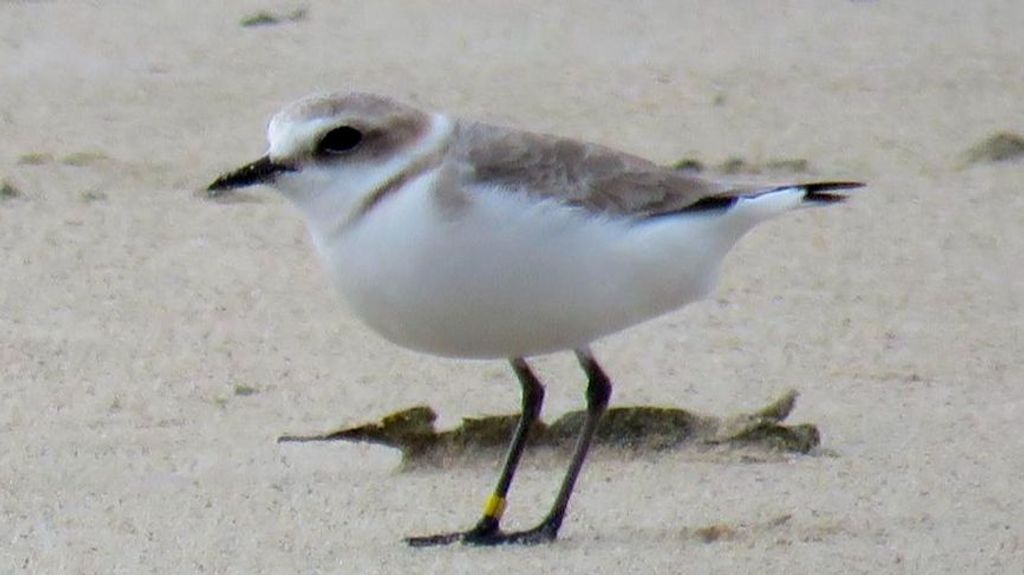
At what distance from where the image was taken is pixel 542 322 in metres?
4.30

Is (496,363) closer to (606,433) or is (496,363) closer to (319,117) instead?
(606,433)

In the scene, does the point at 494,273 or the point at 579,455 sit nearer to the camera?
the point at 494,273

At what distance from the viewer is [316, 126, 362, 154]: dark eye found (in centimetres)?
435

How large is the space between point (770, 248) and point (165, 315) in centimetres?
180

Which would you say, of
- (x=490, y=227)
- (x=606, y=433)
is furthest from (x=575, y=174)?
(x=606, y=433)

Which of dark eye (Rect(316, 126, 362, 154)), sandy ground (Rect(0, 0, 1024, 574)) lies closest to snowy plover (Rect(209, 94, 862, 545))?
dark eye (Rect(316, 126, 362, 154))

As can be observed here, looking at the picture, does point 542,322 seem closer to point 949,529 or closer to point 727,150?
point 949,529

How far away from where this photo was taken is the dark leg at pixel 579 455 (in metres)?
4.51

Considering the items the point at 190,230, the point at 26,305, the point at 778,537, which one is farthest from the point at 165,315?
the point at 778,537

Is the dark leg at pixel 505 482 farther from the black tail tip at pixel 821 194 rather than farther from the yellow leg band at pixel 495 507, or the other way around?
the black tail tip at pixel 821 194

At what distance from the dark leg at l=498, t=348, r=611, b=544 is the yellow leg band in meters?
0.04

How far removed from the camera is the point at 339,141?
172 inches

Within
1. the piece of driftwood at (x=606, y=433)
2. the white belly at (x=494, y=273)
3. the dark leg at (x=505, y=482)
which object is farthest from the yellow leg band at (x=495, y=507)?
the piece of driftwood at (x=606, y=433)

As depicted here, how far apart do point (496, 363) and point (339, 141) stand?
5.08 feet
